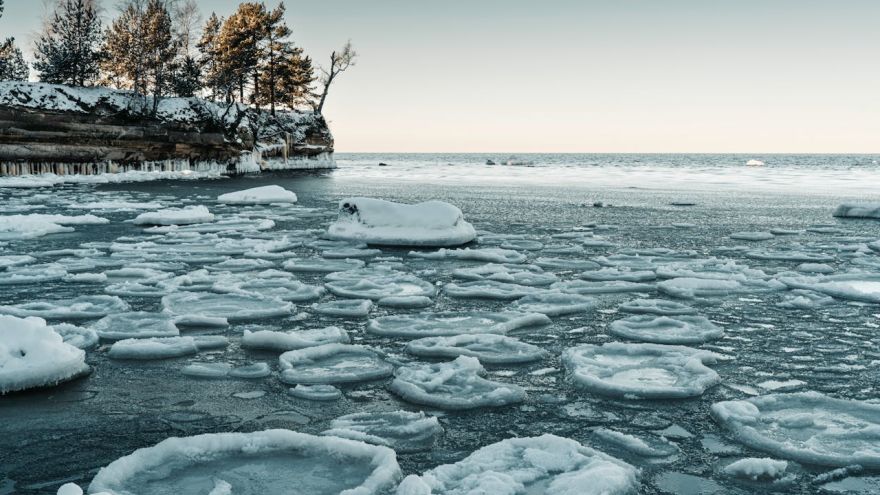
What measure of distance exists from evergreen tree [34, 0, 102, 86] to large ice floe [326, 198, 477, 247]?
3617cm

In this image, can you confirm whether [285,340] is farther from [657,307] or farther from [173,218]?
[173,218]

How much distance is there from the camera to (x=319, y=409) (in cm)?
380

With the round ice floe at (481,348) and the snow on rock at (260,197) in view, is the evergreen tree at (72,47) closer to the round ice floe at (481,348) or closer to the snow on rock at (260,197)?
the snow on rock at (260,197)

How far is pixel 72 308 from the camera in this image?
19.7ft

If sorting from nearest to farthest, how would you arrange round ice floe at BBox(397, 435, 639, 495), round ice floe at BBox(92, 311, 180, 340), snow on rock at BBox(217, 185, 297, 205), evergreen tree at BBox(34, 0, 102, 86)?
round ice floe at BBox(397, 435, 639, 495) < round ice floe at BBox(92, 311, 180, 340) < snow on rock at BBox(217, 185, 297, 205) < evergreen tree at BBox(34, 0, 102, 86)

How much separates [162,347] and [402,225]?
673 centimetres

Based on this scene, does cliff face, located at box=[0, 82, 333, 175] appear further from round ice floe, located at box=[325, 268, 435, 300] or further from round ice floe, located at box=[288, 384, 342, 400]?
round ice floe, located at box=[288, 384, 342, 400]

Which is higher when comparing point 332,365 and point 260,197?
point 332,365

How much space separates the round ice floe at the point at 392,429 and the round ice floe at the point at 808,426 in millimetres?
1545

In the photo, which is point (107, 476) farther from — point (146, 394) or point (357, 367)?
point (357, 367)

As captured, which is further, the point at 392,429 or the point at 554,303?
the point at 554,303

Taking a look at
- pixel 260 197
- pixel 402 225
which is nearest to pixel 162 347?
pixel 402 225

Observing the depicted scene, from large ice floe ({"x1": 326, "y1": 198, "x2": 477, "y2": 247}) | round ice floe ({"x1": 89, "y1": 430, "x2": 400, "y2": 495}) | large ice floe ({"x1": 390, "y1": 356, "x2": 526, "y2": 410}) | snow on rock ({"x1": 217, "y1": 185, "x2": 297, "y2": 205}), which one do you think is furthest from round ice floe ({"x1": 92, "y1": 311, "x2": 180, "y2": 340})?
snow on rock ({"x1": 217, "y1": 185, "x2": 297, "y2": 205})

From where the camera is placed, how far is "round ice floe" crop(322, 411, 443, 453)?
3.33m
